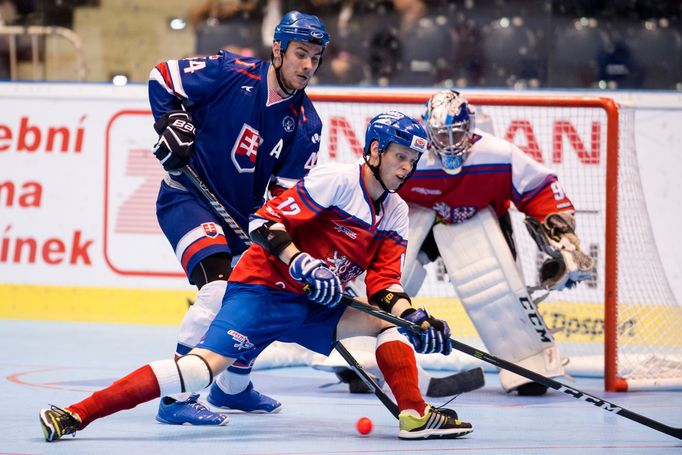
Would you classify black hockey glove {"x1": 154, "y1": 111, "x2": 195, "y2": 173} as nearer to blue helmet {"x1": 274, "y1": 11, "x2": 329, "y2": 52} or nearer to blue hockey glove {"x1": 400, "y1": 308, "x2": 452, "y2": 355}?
blue helmet {"x1": 274, "y1": 11, "x2": 329, "y2": 52}

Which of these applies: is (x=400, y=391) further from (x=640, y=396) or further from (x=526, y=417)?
(x=640, y=396)

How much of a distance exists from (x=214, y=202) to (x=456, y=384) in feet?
4.37

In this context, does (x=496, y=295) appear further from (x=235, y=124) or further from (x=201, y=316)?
(x=201, y=316)

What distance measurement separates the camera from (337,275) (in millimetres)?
3850

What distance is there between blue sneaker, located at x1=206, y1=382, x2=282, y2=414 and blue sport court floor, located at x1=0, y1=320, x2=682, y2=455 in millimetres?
52

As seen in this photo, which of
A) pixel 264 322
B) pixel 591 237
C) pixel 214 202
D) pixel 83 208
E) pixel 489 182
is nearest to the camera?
pixel 264 322

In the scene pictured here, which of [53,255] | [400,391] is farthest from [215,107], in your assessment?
[53,255]

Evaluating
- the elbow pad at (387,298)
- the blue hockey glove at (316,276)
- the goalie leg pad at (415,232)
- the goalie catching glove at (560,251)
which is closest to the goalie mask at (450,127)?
the goalie leg pad at (415,232)

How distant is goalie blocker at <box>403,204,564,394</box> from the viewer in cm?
500

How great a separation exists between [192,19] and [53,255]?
64.8 inches

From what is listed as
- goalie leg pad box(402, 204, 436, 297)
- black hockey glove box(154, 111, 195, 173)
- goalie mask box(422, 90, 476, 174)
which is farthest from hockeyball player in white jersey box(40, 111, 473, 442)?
goalie leg pad box(402, 204, 436, 297)

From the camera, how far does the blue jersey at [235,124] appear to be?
430 cm

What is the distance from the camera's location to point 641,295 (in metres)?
5.53

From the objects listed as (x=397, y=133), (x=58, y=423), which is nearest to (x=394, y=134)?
(x=397, y=133)
